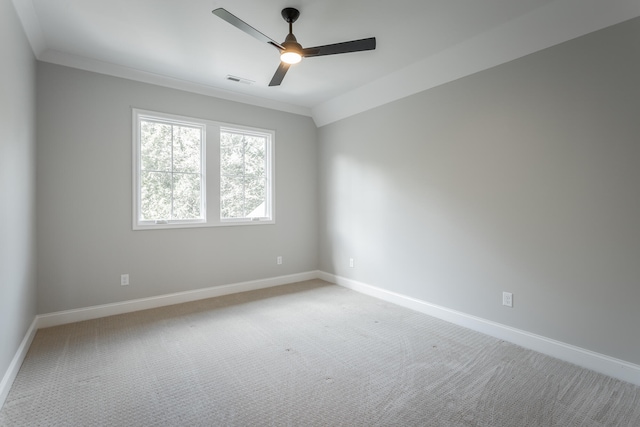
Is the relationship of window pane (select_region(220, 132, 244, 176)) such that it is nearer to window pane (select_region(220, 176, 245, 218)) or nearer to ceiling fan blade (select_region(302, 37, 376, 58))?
window pane (select_region(220, 176, 245, 218))

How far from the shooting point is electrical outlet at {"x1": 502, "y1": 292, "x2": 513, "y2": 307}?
2.71m

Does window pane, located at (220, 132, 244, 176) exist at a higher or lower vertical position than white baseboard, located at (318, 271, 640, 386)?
higher

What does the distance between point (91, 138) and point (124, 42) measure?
41.3 inches

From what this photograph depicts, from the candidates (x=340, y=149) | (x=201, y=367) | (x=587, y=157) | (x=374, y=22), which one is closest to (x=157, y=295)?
(x=201, y=367)

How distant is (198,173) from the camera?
392 cm

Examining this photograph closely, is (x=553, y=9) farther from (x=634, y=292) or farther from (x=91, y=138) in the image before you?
(x=91, y=138)

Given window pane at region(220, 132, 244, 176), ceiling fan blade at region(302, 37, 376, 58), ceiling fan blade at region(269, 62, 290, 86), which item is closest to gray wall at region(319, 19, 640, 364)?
ceiling fan blade at region(302, 37, 376, 58)

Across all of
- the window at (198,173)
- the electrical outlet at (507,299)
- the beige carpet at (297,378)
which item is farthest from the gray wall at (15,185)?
the electrical outlet at (507,299)

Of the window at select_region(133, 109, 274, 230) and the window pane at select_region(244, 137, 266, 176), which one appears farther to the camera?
the window pane at select_region(244, 137, 266, 176)

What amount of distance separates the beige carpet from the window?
1.29 meters

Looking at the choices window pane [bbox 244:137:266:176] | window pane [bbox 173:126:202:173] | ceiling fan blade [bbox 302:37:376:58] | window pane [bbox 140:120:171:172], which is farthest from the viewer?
window pane [bbox 244:137:266:176]

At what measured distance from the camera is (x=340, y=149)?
14.9 feet

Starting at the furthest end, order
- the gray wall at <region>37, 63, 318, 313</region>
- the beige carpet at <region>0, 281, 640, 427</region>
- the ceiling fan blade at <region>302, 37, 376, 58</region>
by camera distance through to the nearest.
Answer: the gray wall at <region>37, 63, 318, 313</region> < the ceiling fan blade at <region>302, 37, 376, 58</region> < the beige carpet at <region>0, 281, 640, 427</region>

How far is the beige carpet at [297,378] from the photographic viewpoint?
5.75ft
